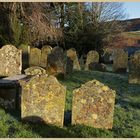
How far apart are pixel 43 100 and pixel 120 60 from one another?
1229cm

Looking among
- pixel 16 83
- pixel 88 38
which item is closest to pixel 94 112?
pixel 16 83

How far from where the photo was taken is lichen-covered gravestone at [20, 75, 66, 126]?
27.2ft

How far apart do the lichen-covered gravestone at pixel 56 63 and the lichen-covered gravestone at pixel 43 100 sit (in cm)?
714

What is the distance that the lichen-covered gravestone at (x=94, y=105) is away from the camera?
26.8 ft

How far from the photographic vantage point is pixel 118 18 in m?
41.4

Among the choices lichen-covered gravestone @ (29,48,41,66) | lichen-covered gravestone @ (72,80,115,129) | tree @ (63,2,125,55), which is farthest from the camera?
tree @ (63,2,125,55)

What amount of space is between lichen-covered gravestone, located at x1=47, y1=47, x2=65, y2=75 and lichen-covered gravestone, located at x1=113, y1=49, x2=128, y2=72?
16.1 ft

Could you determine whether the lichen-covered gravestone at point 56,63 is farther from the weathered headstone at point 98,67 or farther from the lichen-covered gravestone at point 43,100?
the lichen-covered gravestone at point 43,100

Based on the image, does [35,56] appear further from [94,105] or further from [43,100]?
[94,105]

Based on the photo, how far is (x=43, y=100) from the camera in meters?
8.37

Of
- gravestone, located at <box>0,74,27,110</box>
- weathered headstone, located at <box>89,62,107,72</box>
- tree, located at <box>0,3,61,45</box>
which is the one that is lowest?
weathered headstone, located at <box>89,62,107,72</box>

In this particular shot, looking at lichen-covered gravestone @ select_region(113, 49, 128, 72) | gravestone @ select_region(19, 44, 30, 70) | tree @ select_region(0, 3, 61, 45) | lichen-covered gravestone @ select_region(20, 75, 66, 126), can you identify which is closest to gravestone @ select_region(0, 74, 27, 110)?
lichen-covered gravestone @ select_region(20, 75, 66, 126)

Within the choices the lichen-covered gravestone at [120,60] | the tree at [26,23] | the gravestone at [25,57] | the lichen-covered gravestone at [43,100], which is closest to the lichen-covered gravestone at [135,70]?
the lichen-covered gravestone at [120,60]

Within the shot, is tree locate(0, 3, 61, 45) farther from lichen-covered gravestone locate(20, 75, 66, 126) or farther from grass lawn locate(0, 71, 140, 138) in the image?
lichen-covered gravestone locate(20, 75, 66, 126)
